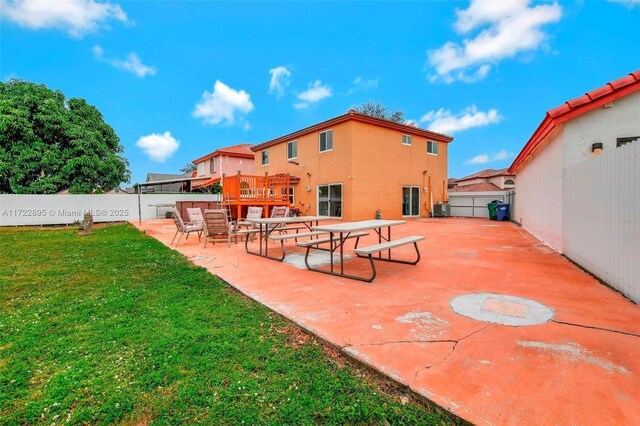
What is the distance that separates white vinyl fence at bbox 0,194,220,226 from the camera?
1709cm

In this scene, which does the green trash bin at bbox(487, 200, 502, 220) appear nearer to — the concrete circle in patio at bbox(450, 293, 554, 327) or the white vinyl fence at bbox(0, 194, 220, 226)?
the concrete circle in patio at bbox(450, 293, 554, 327)

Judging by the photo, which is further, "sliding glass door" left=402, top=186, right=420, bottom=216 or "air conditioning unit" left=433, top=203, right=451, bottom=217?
"air conditioning unit" left=433, top=203, right=451, bottom=217

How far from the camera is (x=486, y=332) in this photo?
2826 mm

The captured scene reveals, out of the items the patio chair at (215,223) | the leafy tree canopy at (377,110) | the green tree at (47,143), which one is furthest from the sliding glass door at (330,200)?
the leafy tree canopy at (377,110)

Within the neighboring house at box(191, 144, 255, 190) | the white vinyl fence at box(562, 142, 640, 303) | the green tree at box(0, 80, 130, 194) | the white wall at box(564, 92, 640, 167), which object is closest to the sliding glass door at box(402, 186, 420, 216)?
the white wall at box(564, 92, 640, 167)

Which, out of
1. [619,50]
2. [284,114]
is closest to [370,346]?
[619,50]

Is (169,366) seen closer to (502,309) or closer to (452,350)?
(452,350)

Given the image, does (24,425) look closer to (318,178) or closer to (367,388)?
(367,388)

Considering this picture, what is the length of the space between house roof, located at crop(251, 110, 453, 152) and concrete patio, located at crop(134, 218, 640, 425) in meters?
11.2

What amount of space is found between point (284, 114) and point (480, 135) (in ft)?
68.1

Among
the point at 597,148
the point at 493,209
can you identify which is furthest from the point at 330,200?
the point at 597,148

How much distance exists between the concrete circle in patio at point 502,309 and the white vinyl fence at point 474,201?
16.9 metres

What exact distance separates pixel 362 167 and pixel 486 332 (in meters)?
13.3

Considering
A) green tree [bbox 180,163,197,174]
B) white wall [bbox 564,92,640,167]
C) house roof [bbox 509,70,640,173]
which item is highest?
green tree [bbox 180,163,197,174]
